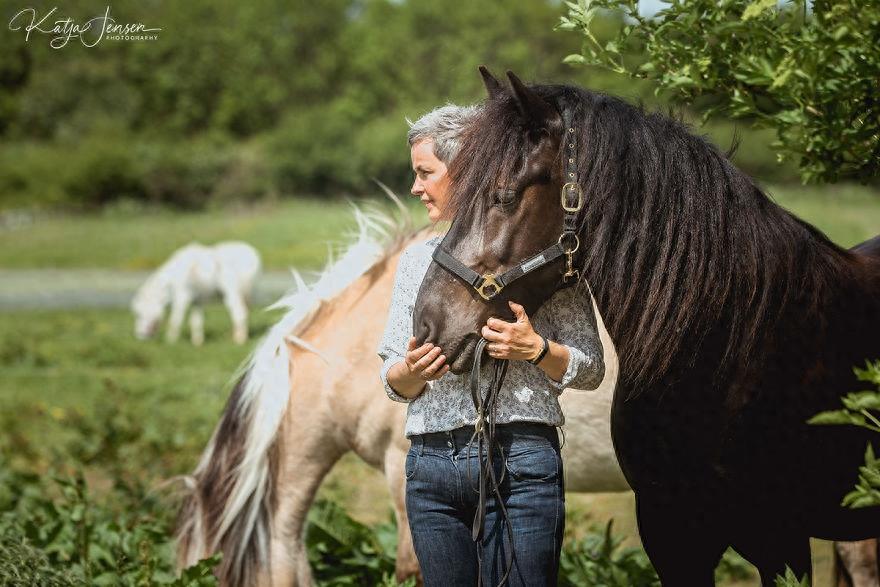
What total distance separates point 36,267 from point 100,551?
77.3 feet

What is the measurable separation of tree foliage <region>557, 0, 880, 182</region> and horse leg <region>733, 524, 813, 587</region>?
101 centimetres

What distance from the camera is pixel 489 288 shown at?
2.30 metres

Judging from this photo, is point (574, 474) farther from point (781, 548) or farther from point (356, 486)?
point (356, 486)

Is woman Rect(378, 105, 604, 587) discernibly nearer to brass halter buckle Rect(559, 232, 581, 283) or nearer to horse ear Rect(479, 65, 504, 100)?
brass halter buckle Rect(559, 232, 581, 283)

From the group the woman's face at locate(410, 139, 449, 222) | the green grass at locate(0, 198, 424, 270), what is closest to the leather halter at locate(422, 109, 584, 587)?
the woman's face at locate(410, 139, 449, 222)

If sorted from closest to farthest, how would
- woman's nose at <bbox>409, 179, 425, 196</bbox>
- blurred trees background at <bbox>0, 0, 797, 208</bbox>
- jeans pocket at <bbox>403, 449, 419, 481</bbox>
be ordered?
jeans pocket at <bbox>403, 449, 419, 481</bbox> → woman's nose at <bbox>409, 179, 425, 196</bbox> → blurred trees background at <bbox>0, 0, 797, 208</bbox>

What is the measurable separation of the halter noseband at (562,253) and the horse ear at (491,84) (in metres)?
0.17

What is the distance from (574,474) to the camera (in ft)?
12.9

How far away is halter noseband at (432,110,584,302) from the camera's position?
2.30m

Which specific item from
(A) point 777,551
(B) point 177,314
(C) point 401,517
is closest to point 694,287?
(A) point 777,551

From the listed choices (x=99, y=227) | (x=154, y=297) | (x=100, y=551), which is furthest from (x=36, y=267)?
(x=100, y=551)

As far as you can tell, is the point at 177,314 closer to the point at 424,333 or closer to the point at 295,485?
the point at 295,485

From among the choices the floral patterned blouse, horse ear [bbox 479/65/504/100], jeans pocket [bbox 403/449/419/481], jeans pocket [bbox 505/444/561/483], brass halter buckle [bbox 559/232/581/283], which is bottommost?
jeans pocket [bbox 403/449/419/481]

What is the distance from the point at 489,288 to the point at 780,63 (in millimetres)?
889
